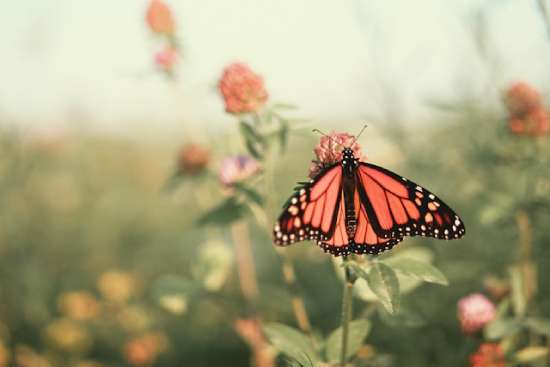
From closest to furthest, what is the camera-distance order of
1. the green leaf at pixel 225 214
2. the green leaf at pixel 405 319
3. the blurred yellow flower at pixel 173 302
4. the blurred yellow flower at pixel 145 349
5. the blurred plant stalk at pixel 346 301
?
the blurred plant stalk at pixel 346 301
the green leaf at pixel 405 319
the green leaf at pixel 225 214
the blurred yellow flower at pixel 173 302
the blurred yellow flower at pixel 145 349

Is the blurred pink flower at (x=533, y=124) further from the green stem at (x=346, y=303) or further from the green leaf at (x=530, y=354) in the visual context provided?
the green stem at (x=346, y=303)

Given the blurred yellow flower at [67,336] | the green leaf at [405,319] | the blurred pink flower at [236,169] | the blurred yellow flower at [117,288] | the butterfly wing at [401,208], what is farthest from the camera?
the blurred yellow flower at [117,288]

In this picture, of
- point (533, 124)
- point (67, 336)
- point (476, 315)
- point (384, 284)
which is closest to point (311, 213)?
point (384, 284)

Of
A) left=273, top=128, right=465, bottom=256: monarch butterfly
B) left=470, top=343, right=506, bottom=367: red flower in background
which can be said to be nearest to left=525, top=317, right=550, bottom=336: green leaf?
left=470, top=343, right=506, bottom=367: red flower in background

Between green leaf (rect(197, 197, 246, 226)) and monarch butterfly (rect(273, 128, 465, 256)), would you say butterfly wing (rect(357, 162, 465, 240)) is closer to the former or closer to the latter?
monarch butterfly (rect(273, 128, 465, 256))

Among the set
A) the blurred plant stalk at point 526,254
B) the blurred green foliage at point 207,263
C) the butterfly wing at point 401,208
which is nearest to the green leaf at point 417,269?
the blurred green foliage at point 207,263
